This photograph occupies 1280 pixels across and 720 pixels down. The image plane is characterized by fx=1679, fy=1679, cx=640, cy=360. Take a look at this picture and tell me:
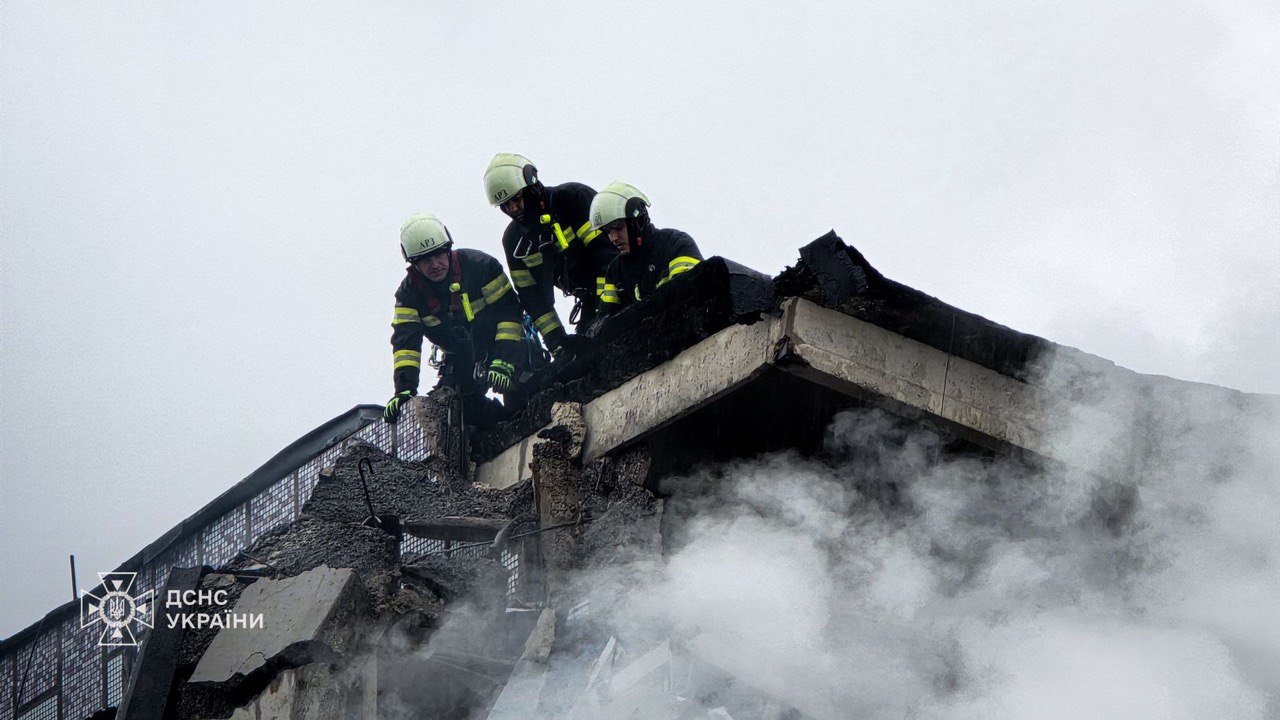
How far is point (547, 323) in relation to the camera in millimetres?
10055

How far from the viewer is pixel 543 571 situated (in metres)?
7.82

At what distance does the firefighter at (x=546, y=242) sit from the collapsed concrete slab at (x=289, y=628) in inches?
102

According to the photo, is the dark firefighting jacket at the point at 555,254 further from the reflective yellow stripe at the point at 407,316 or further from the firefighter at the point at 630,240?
the reflective yellow stripe at the point at 407,316

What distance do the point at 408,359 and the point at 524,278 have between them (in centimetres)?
85

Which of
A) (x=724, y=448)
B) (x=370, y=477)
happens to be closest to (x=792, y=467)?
(x=724, y=448)

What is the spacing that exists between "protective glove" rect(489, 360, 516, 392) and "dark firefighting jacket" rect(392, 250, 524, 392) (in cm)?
A: 29

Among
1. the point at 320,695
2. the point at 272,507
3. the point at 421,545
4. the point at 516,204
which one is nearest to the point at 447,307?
the point at 516,204

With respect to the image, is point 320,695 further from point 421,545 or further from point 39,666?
point 39,666

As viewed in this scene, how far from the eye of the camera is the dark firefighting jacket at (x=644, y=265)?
9.21 m

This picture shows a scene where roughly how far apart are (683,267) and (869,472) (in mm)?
1679

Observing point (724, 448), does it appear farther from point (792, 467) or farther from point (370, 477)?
point (370, 477)

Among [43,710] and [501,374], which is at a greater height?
[501,374]

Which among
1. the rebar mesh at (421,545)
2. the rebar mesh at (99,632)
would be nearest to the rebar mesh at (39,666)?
the rebar mesh at (99,632)

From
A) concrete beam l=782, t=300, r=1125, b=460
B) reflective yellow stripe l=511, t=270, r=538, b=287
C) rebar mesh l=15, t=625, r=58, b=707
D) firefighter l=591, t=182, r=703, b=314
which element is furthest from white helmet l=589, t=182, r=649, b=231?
rebar mesh l=15, t=625, r=58, b=707
